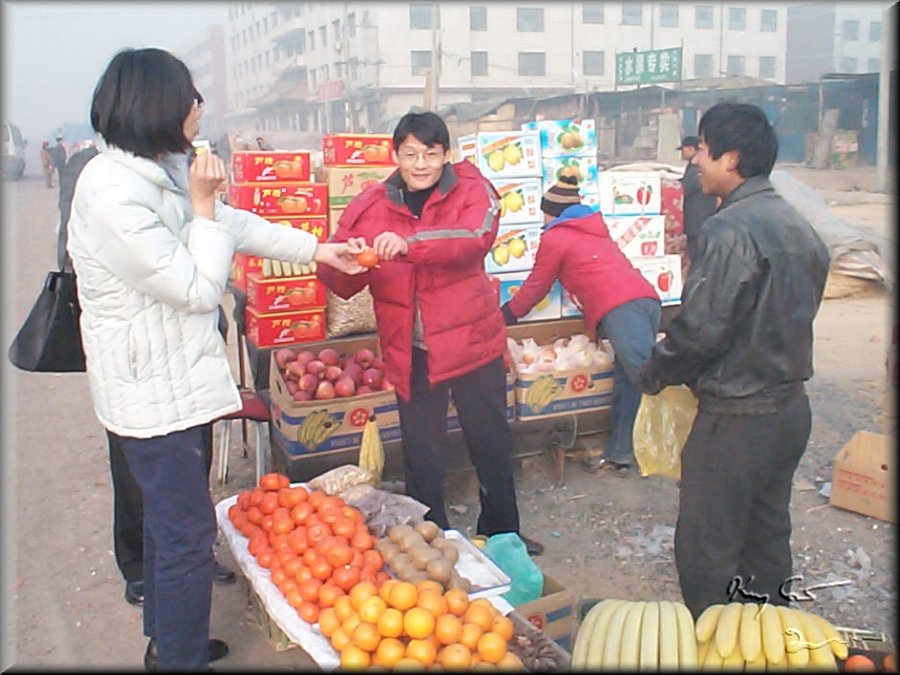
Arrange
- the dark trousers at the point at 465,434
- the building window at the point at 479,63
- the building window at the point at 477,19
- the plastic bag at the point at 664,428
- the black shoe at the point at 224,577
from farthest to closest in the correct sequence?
the building window at the point at 479,63, the building window at the point at 477,19, the black shoe at the point at 224,577, the dark trousers at the point at 465,434, the plastic bag at the point at 664,428

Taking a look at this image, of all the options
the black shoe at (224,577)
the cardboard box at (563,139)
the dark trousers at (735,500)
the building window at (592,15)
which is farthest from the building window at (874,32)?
the black shoe at (224,577)

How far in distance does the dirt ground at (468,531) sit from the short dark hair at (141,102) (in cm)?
196

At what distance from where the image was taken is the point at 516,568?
298 cm

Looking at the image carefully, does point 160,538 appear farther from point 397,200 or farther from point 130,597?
point 397,200

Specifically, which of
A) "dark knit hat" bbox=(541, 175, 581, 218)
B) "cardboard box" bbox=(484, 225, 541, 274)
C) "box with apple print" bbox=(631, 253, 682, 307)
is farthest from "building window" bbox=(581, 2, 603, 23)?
"dark knit hat" bbox=(541, 175, 581, 218)

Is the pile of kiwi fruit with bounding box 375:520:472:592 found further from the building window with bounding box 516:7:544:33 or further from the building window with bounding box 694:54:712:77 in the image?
the building window with bounding box 694:54:712:77

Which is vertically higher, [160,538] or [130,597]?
[160,538]

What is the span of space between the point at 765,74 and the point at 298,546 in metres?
26.6

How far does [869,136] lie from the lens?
22.2 m

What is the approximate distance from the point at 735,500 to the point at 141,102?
223 centimetres

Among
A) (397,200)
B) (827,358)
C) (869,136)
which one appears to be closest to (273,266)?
(397,200)

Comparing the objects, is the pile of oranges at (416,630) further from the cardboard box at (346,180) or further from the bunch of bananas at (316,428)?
the cardboard box at (346,180)

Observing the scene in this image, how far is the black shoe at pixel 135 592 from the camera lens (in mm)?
3424

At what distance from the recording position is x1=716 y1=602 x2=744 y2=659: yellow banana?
2.11 m
